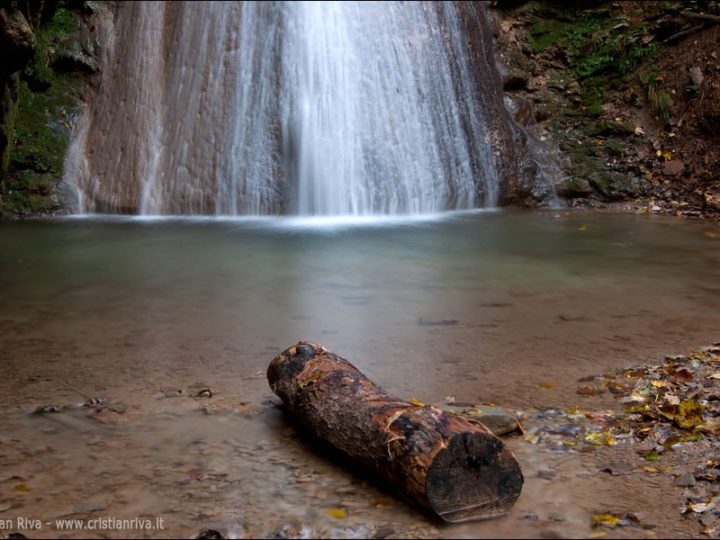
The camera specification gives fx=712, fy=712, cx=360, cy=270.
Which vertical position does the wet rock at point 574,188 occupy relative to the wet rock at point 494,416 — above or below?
above

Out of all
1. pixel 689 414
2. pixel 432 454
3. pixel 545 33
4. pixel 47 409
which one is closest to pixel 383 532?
pixel 432 454

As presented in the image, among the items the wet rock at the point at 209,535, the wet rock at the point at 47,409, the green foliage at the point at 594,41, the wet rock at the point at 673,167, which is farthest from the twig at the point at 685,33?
the wet rock at the point at 209,535

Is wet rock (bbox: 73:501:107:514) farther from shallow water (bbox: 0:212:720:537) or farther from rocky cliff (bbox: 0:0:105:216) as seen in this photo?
rocky cliff (bbox: 0:0:105:216)

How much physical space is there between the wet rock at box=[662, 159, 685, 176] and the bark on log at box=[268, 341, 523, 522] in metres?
9.53

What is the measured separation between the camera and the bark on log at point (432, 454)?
2525 mm

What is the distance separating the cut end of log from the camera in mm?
2520

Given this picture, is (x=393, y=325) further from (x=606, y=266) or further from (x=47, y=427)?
(x=606, y=266)

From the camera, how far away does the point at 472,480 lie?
2.56 meters

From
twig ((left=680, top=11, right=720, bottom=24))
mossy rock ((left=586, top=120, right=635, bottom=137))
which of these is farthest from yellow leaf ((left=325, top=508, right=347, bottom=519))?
twig ((left=680, top=11, right=720, bottom=24))

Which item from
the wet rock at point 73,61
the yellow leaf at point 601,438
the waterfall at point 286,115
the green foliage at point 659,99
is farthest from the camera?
the wet rock at point 73,61

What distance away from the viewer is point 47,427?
3355 millimetres

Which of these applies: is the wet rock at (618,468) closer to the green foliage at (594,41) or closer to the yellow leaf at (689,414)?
the yellow leaf at (689,414)

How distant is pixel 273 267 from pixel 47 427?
3.91 meters

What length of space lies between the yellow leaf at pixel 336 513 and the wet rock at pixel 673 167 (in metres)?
10.0
